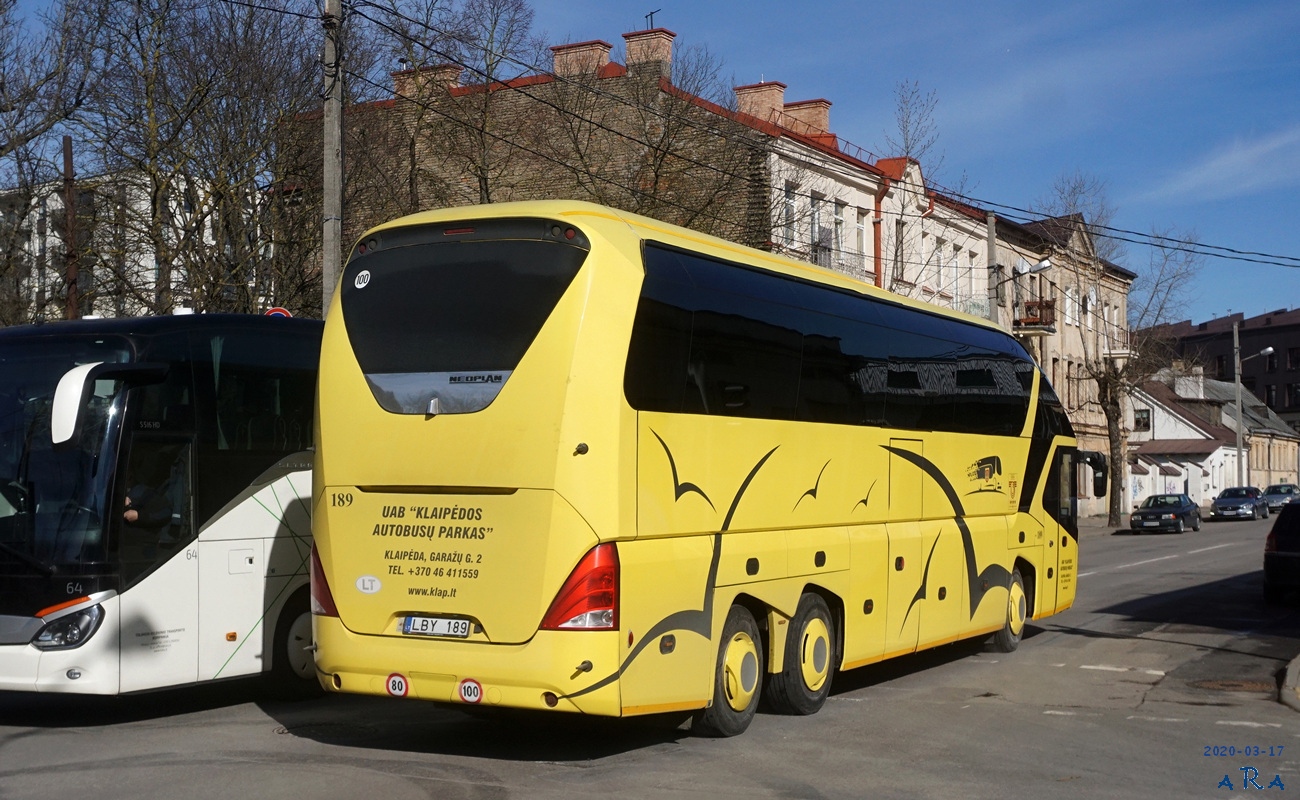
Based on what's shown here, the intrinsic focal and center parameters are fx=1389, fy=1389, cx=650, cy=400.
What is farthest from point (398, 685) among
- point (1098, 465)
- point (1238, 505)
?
point (1238, 505)

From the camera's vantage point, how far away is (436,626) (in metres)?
8.73

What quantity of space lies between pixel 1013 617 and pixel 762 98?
29.9m

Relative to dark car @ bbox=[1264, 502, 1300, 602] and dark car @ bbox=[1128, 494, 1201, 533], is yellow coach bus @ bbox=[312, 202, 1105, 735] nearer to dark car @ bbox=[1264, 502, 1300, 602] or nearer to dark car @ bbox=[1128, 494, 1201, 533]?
dark car @ bbox=[1264, 502, 1300, 602]

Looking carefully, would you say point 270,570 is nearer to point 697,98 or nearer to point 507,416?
point 507,416

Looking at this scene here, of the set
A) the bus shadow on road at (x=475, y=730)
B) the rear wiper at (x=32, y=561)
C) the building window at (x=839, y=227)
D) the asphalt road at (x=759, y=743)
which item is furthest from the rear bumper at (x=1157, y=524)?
the rear wiper at (x=32, y=561)

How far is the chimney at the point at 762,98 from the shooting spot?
4262 centimetres

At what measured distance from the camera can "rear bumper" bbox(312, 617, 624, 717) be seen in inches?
327

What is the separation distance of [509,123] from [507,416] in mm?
28338

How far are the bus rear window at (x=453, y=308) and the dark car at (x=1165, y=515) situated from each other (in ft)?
146

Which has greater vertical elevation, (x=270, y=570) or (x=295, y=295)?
(x=295, y=295)

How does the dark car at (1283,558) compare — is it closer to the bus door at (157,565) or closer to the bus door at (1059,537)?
the bus door at (1059,537)

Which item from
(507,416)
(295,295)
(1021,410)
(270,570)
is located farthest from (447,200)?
(507,416)

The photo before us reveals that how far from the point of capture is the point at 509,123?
35750mm

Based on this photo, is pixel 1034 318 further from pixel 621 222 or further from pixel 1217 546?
pixel 621 222
